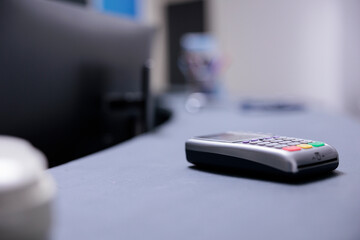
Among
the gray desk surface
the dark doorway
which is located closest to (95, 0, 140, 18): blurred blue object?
the dark doorway

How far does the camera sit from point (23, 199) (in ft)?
0.80

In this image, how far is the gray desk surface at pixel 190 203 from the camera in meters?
0.32

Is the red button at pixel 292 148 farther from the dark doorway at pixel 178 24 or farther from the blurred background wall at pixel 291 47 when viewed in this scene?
the dark doorway at pixel 178 24

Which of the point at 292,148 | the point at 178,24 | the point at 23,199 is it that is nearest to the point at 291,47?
the point at 178,24

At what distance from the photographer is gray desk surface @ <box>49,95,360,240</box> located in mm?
321

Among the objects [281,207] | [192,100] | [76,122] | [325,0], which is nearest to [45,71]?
[76,122]

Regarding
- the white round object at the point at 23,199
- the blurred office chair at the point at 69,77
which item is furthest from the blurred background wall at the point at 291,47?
the white round object at the point at 23,199

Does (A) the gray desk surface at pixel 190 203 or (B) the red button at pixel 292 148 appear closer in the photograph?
(A) the gray desk surface at pixel 190 203

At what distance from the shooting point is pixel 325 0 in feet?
12.9

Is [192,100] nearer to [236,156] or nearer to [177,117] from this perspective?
[177,117]

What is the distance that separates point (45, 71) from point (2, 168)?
564 millimetres

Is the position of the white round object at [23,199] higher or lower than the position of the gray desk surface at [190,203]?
higher

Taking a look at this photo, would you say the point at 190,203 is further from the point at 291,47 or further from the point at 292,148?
the point at 291,47

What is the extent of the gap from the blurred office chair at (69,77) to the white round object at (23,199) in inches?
18.6
